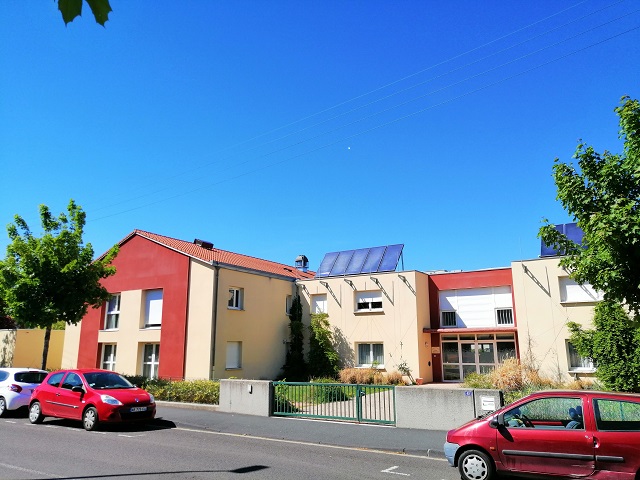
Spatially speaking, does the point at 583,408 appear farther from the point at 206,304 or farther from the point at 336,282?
the point at 336,282

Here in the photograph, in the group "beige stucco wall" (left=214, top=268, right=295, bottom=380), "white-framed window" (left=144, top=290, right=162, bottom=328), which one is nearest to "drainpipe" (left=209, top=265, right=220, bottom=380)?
"beige stucco wall" (left=214, top=268, right=295, bottom=380)

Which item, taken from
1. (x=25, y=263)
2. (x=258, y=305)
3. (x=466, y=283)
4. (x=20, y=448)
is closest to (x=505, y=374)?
(x=466, y=283)

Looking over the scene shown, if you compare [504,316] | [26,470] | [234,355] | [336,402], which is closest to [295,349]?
[234,355]

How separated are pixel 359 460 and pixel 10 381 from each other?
1150 centimetres

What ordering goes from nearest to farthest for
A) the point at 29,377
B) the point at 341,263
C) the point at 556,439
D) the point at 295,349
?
the point at 556,439 → the point at 29,377 → the point at 295,349 → the point at 341,263

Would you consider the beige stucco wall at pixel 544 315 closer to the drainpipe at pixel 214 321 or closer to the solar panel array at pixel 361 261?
the solar panel array at pixel 361 261

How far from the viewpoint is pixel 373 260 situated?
26000 millimetres

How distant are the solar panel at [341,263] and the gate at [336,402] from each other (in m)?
13.1

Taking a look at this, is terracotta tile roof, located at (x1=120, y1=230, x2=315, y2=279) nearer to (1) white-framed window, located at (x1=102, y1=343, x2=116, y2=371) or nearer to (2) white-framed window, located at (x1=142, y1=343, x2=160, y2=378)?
(2) white-framed window, located at (x1=142, y1=343, x2=160, y2=378)

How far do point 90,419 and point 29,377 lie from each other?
4515mm

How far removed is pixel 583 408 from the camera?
6.75 metres

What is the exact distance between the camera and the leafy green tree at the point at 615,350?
51.5 ft

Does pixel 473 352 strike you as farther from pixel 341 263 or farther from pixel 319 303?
pixel 341 263

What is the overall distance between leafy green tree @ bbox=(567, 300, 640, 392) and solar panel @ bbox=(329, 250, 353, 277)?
12580 mm
